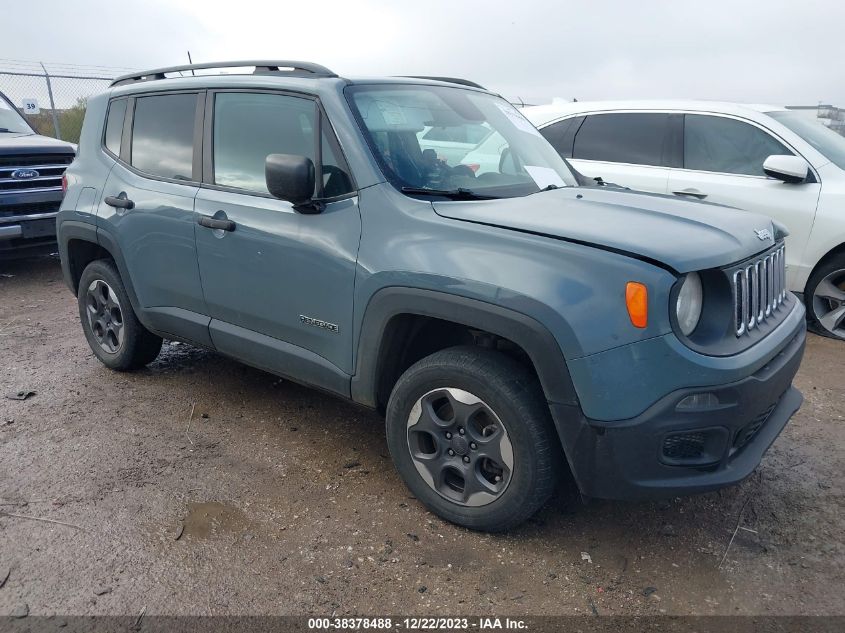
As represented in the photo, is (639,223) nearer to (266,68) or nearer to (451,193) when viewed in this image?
(451,193)

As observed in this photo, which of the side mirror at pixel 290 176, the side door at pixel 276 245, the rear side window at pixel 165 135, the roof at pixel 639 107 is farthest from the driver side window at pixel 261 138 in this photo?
the roof at pixel 639 107

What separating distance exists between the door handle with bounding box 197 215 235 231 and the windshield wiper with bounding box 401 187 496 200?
98 centimetres

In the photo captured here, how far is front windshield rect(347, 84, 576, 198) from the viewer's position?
3.10 metres

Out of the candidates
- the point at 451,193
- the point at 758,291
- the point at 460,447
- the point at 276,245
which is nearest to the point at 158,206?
the point at 276,245

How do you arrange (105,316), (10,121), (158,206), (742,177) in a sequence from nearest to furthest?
1. (158,206)
2. (105,316)
3. (742,177)
4. (10,121)

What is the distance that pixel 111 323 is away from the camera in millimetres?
4535

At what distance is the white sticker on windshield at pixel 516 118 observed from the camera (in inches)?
154

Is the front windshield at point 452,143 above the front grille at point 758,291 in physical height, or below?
above

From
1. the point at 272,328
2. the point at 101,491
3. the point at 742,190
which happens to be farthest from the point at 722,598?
the point at 742,190

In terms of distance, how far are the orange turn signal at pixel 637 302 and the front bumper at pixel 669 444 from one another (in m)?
0.27

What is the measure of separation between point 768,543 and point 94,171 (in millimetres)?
4235

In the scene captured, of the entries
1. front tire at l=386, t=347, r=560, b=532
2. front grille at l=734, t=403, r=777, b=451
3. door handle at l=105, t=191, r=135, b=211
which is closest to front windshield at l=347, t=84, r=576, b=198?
A: front tire at l=386, t=347, r=560, b=532

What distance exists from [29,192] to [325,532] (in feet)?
21.1

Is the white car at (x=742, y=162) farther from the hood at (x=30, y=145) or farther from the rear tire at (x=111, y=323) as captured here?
the hood at (x=30, y=145)
